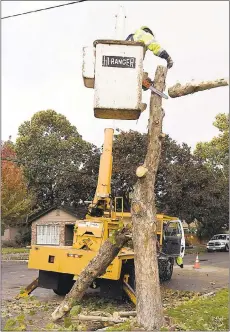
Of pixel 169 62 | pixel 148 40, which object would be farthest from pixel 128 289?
pixel 148 40

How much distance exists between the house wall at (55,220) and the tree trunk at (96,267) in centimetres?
2251

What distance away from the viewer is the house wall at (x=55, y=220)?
31.1 m

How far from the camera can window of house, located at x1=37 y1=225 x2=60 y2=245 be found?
31.3m

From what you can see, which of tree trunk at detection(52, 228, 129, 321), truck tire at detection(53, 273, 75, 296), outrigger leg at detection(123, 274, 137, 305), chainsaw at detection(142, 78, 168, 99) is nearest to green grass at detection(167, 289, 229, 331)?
outrigger leg at detection(123, 274, 137, 305)

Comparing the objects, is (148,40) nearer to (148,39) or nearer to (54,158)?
(148,39)

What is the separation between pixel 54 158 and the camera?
118 feet

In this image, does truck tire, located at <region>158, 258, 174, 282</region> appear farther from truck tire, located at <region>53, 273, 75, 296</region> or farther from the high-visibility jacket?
the high-visibility jacket

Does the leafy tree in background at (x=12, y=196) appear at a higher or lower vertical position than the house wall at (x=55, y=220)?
higher

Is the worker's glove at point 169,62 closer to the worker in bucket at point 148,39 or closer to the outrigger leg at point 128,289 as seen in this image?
the worker in bucket at point 148,39

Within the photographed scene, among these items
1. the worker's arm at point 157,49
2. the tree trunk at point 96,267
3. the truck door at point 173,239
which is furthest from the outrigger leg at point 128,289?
the worker's arm at point 157,49

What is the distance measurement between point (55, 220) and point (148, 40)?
2659 cm

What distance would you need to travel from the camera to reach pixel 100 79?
5473mm

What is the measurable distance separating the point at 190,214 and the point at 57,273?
2070cm

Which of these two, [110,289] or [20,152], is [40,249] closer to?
[110,289]
